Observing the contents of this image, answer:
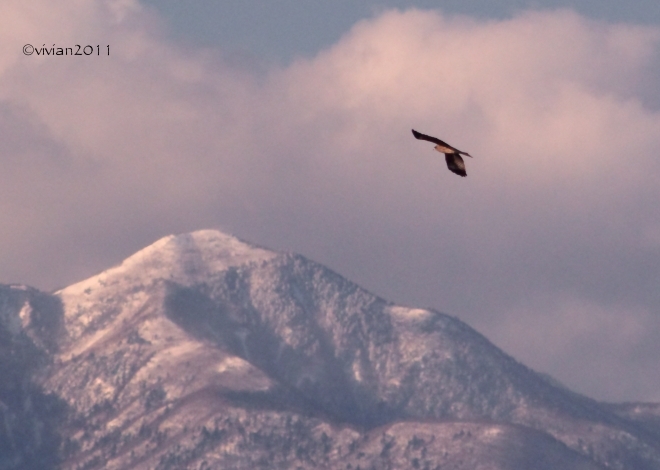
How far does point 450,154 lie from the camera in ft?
176

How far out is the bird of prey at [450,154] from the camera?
172 feet

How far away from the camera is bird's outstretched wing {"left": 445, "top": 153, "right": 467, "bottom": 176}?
53.8m

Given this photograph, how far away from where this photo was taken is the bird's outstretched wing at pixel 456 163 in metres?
53.8

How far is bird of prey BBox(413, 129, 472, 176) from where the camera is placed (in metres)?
52.3

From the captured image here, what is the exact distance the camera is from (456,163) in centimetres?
5416

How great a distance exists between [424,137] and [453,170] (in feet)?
8.04

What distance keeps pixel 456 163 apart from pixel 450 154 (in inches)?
26.0

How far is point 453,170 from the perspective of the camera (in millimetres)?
54375

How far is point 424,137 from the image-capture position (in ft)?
172
